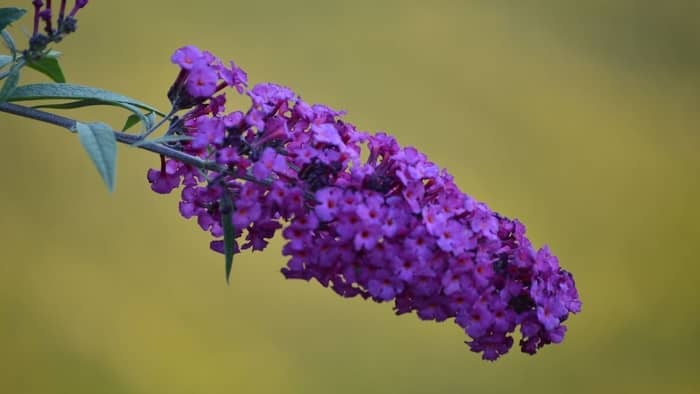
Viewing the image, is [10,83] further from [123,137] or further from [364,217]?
[364,217]

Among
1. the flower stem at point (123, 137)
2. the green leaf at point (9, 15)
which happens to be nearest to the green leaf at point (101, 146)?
the flower stem at point (123, 137)

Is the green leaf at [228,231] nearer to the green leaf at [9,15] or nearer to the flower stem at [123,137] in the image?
the flower stem at [123,137]

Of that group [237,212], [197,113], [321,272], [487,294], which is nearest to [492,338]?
[487,294]

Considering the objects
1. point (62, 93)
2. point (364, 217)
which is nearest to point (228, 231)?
point (364, 217)

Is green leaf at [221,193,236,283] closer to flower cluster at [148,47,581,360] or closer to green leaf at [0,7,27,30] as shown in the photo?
flower cluster at [148,47,581,360]

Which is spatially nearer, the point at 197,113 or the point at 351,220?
the point at 351,220

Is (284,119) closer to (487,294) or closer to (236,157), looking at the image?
(236,157)
